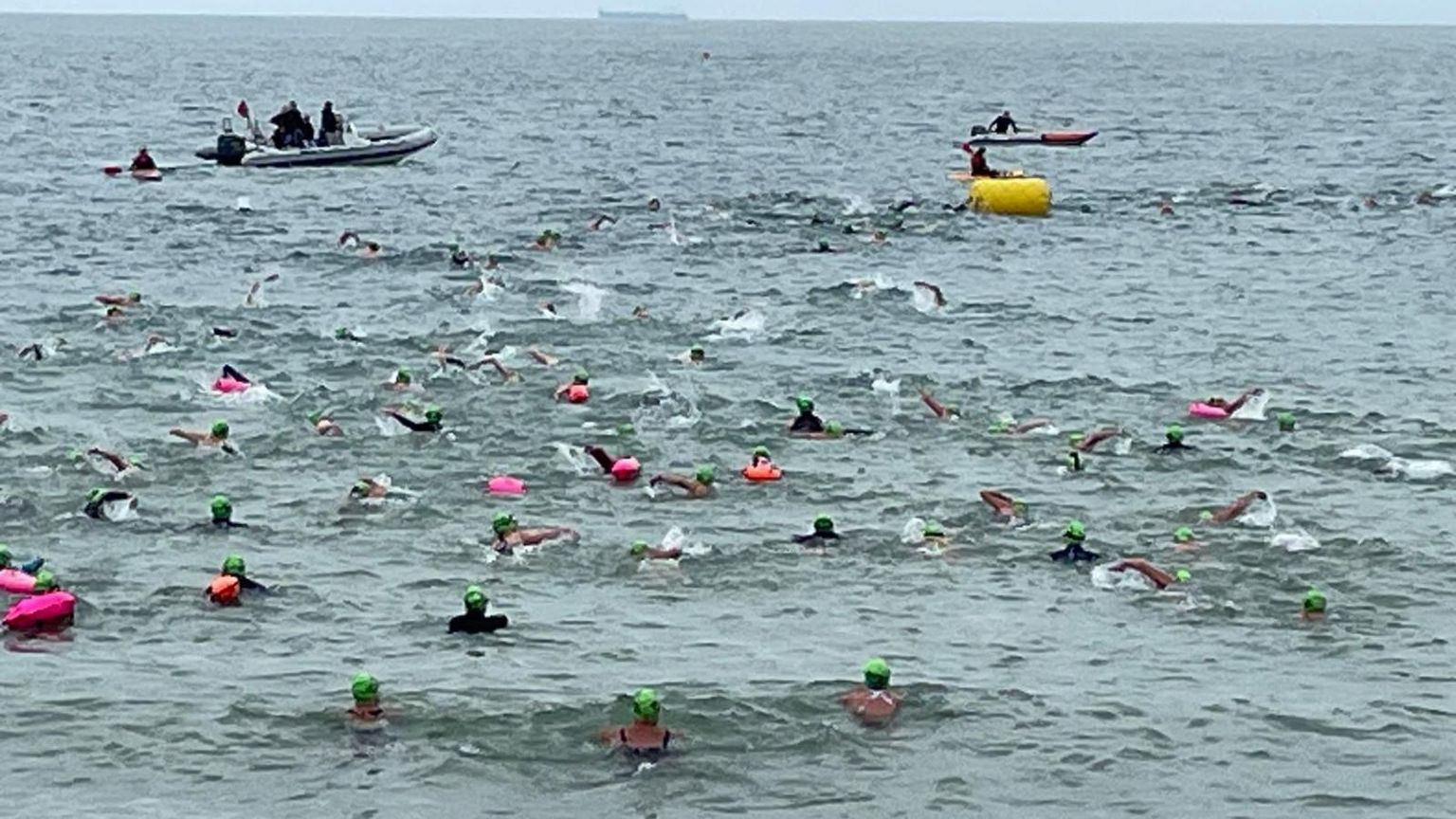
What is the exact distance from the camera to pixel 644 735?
708 inches

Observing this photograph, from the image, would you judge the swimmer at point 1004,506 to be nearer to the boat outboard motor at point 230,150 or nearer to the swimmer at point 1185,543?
the swimmer at point 1185,543

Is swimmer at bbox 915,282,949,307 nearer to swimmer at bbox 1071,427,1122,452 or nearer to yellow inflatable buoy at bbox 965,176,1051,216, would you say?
swimmer at bbox 1071,427,1122,452

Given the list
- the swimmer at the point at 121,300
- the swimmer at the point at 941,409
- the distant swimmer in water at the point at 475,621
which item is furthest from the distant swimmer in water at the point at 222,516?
the swimmer at the point at 121,300

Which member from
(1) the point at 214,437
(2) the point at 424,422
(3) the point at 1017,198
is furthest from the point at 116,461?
(3) the point at 1017,198

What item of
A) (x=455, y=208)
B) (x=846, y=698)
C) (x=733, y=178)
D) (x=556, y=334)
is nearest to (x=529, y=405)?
(x=556, y=334)

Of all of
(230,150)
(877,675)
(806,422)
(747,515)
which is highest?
(230,150)

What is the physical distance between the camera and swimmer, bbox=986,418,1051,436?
29156 mm

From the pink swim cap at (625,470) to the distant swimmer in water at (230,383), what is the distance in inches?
285

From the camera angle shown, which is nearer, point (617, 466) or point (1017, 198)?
point (617, 466)

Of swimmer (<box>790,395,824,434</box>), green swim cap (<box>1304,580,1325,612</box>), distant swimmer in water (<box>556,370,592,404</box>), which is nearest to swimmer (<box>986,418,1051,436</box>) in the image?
swimmer (<box>790,395,824,434</box>)

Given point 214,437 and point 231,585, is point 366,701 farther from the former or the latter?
point 214,437

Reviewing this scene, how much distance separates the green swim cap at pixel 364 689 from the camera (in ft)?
60.1

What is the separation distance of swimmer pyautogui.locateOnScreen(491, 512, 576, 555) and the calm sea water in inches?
10.7

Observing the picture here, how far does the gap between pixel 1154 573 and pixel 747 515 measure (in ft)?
16.8
